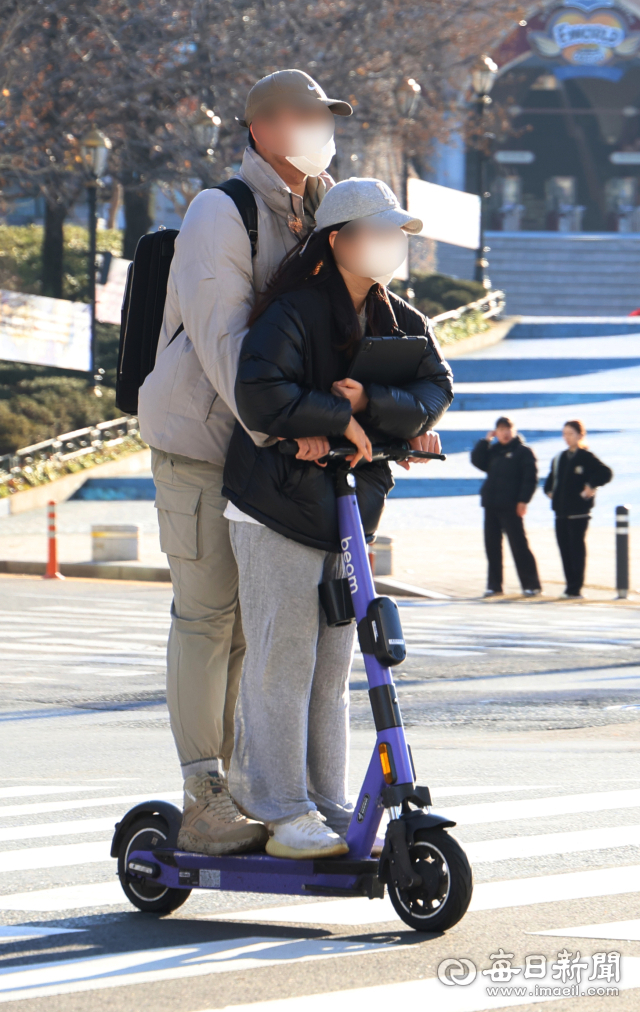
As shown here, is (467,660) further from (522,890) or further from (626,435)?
(626,435)

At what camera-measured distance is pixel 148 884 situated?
4430 millimetres

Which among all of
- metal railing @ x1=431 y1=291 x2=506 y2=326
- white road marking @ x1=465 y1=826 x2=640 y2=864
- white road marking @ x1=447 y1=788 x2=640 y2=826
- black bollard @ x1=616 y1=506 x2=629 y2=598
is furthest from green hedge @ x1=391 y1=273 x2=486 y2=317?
A: white road marking @ x1=465 y1=826 x2=640 y2=864

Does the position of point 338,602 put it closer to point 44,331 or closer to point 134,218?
point 44,331

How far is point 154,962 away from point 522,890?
47.8 inches

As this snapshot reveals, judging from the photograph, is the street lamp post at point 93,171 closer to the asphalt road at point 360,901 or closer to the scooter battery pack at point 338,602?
Result: the asphalt road at point 360,901

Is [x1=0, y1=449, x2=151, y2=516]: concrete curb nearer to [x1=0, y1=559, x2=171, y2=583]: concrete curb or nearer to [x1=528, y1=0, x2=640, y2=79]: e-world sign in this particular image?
[x1=0, y1=559, x2=171, y2=583]: concrete curb

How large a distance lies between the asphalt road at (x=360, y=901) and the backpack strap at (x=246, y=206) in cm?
182

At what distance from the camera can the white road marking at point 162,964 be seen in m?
3.77

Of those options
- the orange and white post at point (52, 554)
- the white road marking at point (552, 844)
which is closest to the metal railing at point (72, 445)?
the orange and white post at point (52, 554)

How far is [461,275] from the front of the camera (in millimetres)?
56438

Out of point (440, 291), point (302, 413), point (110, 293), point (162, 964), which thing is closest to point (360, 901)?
point (162, 964)

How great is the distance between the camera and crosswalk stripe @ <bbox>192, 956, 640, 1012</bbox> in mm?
3566

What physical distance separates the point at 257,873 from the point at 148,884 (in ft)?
1.34

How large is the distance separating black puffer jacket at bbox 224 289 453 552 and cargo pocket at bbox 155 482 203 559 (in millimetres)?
164
